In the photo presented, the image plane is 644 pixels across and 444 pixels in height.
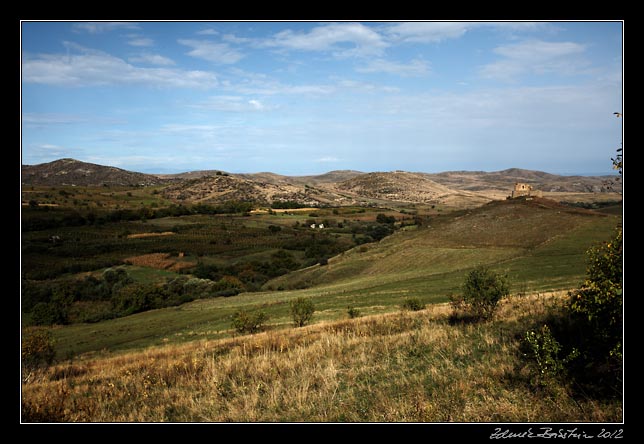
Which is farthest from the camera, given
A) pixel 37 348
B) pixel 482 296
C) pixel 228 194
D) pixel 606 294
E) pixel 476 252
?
pixel 228 194

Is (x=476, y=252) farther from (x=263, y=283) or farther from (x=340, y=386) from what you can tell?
(x=340, y=386)

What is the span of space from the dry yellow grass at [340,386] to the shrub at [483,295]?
1.42 metres

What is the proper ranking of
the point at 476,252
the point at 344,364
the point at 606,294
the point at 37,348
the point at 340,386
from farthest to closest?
the point at 476,252, the point at 37,348, the point at 344,364, the point at 340,386, the point at 606,294

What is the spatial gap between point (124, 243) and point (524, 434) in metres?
102

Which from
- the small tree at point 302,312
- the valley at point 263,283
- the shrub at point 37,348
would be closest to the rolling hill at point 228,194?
the valley at point 263,283

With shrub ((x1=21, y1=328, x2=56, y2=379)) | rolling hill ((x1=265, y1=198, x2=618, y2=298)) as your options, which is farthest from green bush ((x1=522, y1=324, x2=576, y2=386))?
rolling hill ((x1=265, y1=198, x2=618, y2=298))

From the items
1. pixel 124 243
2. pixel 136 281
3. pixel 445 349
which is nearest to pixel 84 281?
pixel 136 281

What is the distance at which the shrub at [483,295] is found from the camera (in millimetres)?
15969

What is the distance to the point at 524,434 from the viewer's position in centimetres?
596

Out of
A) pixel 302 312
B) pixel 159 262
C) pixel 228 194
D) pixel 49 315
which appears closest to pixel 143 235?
pixel 159 262

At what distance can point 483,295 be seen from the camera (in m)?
16.2

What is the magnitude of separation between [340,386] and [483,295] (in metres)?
9.04

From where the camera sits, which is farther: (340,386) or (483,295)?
(483,295)

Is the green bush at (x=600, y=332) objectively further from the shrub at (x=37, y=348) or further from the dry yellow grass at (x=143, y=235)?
the dry yellow grass at (x=143, y=235)
